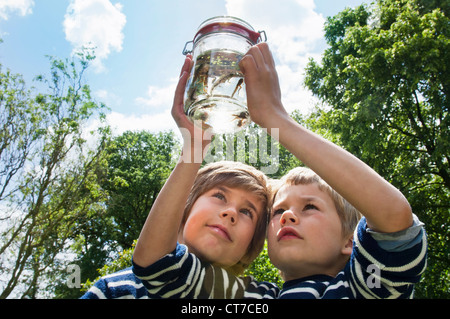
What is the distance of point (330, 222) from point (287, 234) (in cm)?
24

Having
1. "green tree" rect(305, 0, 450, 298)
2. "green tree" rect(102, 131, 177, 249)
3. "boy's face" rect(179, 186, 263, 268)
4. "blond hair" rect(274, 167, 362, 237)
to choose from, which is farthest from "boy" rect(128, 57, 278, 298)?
"green tree" rect(102, 131, 177, 249)

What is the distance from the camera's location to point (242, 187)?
1.93 m

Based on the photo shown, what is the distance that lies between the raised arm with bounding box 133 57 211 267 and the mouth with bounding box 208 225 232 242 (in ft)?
0.82

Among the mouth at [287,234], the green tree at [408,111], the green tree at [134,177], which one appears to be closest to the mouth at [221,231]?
the mouth at [287,234]

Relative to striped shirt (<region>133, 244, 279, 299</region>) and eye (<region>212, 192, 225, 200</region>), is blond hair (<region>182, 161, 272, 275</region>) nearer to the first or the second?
eye (<region>212, 192, 225, 200</region>)

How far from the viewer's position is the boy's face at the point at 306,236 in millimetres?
1620

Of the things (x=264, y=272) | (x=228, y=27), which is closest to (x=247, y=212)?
(x=228, y=27)

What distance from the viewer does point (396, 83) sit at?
8.95 m

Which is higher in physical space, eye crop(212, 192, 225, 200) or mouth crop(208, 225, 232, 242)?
eye crop(212, 192, 225, 200)

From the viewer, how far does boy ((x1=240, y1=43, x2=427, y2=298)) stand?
1.20m

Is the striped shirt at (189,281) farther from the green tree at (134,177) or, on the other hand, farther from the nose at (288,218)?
the green tree at (134,177)

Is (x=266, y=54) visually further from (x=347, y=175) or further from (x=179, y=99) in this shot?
(x=347, y=175)

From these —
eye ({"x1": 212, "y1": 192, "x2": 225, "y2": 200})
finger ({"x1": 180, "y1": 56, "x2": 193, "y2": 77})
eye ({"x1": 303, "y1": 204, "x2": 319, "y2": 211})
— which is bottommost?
eye ({"x1": 303, "y1": 204, "x2": 319, "y2": 211})
